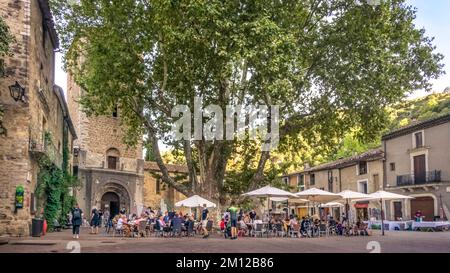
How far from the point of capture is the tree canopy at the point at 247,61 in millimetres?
21391

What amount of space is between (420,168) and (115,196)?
23.8 metres

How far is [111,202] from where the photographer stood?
41.2 m

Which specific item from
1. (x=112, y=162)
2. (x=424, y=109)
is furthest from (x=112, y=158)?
(x=424, y=109)

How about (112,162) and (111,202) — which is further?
(112,162)

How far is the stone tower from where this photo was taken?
129ft

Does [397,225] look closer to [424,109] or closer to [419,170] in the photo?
[419,170]

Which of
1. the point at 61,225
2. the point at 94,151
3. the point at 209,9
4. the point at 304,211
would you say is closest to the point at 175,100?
the point at 209,9

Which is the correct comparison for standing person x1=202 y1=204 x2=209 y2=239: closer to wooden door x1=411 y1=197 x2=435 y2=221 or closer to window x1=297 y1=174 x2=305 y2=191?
wooden door x1=411 y1=197 x2=435 y2=221

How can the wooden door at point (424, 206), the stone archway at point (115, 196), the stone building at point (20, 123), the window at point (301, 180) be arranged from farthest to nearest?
the window at point (301, 180)
the stone archway at point (115, 196)
the wooden door at point (424, 206)
the stone building at point (20, 123)

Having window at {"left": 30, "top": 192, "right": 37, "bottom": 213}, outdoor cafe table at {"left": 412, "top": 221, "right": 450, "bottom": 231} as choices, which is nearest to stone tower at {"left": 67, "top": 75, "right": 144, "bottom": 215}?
window at {"left": 30, "top": 192, "right": 37, "bottom": 213}

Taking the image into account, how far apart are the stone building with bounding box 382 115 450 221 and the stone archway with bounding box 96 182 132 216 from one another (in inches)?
823

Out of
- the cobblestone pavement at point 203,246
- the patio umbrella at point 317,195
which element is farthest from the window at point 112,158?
the cobblestone pavement at point 203,246

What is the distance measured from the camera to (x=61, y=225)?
2730 centimetres

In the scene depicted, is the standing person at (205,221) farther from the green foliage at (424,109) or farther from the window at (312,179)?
the green foliage at (424,109)
